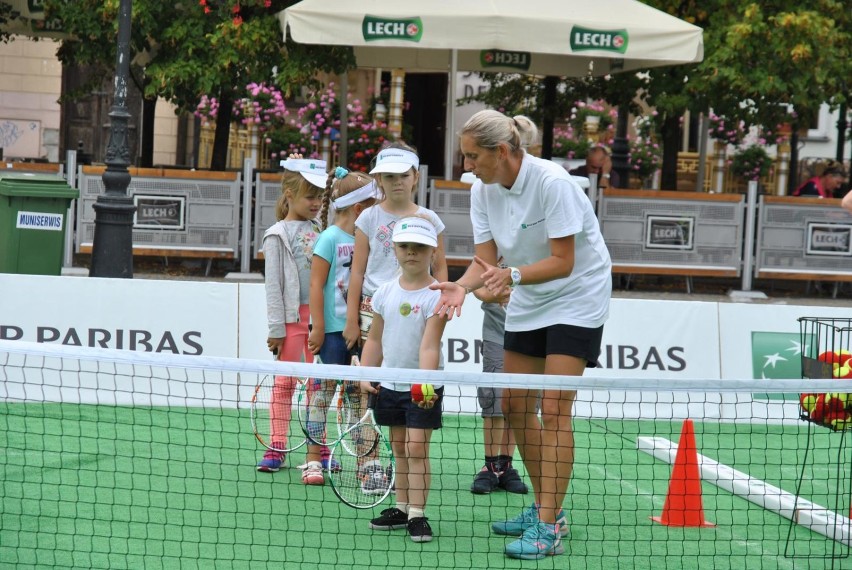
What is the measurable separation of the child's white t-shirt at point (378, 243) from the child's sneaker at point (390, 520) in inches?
45.0

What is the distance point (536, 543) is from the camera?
5.50 meters

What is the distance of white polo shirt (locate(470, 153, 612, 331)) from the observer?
210 inches

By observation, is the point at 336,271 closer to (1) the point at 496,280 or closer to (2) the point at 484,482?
(2) the point at 484,482

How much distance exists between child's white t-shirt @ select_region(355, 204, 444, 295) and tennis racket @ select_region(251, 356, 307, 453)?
2.55 feet

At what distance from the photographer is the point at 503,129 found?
17.5ft

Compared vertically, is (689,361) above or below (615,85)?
below

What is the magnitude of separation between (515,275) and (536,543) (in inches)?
47.5

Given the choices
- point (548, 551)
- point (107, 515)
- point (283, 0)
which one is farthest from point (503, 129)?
point (283, 0)

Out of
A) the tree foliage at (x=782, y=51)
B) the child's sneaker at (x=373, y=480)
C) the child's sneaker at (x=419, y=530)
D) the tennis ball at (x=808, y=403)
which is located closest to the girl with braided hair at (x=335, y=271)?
the child's sneaker at (x=373, y=480)

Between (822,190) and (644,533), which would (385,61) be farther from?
(644,533)

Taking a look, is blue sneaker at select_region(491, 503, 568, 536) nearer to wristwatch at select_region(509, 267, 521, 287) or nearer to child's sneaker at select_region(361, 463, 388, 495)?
child's sneaker at select_region(361, 463, 388, 495)

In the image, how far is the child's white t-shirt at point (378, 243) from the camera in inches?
251

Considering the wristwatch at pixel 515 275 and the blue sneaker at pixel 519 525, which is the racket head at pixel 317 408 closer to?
the blue sneaker at pixel 519 525

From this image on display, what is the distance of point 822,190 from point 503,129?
13.5 metres
